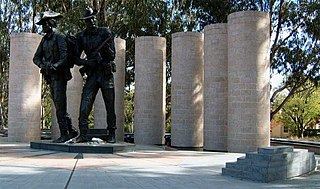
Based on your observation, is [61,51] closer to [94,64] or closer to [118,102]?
[94,64]

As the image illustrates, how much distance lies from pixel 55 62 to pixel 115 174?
180 inches

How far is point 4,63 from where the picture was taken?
29.0m

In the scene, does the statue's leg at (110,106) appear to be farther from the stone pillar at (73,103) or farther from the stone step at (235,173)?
the stone pillar at (73,103)

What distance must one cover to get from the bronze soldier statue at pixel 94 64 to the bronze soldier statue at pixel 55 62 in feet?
1.67

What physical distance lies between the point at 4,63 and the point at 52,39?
20.3 meters

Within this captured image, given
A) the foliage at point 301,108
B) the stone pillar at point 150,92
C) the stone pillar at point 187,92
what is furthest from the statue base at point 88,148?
the foliage at point 301,108

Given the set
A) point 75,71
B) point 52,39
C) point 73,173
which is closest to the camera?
point 73,173

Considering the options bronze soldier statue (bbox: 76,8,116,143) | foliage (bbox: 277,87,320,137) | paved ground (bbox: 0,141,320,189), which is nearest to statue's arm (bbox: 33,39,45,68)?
bronze soldier statue (bbox: 76,8,116,143)

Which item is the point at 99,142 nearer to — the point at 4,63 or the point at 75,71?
the point at 75,71

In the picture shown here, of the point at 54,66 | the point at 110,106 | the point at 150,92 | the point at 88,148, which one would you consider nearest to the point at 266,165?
the point at 88,148

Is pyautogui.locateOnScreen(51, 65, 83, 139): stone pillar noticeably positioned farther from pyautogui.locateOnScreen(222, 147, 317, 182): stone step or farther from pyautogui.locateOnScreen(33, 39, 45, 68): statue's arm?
pyautogui.locateOnScreen(222, 147, 317, 182): stone step

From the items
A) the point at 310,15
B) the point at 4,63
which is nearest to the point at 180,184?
the point at 310,15

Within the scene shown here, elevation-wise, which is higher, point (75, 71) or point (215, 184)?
point (75, 71)

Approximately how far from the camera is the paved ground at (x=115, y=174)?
6055 millimetres
